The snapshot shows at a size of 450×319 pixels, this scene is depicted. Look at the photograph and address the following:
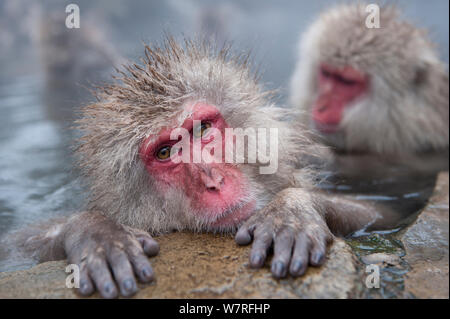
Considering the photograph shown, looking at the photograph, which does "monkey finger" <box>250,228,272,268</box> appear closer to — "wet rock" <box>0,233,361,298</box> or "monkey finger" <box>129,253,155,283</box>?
"wet rock" <box>0,233,361,298</box>

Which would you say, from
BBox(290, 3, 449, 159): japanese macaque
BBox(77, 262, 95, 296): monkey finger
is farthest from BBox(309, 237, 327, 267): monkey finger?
BBox(290, 3, 449, 159): japanese macaque

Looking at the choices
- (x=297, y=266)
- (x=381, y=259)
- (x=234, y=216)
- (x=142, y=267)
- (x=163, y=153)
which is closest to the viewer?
(x=297, y=266)

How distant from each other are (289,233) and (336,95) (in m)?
3.51

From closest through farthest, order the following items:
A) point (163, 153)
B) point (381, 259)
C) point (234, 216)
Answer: point (381, 259)
point (234, 216)
point (163, 153)

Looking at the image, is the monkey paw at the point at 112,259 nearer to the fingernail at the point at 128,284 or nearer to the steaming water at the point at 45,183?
the fingernail at the point at 128,284

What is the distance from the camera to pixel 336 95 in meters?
5.31

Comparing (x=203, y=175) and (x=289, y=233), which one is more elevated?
(x=203, y=175)

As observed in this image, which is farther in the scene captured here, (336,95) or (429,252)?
(336,95)

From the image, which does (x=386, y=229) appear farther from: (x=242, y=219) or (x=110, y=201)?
(x=110, y=201)

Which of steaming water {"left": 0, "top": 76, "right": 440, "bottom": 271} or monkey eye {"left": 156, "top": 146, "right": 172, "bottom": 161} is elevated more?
monkey eye {"left": 156, "top": 146, "right": 172, "bottom": 161}

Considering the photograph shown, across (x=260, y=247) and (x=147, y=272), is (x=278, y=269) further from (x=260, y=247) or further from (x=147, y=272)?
(x=147, y=272)

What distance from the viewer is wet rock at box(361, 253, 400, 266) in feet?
7.11

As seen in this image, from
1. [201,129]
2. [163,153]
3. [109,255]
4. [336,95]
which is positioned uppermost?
[336,95]

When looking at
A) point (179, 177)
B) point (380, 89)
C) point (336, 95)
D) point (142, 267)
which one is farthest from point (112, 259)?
point (380, 89)
